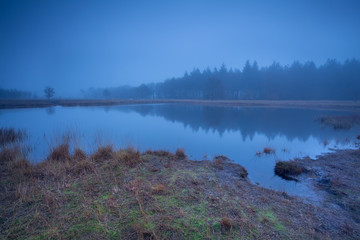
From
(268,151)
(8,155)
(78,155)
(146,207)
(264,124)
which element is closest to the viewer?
(146,207)

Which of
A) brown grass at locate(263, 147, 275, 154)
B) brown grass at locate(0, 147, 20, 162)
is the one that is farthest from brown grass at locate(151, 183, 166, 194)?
brown grass at locate(263, 147, 275, 154)

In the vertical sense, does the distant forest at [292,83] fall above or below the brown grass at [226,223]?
above

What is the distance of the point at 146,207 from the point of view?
11.1ft

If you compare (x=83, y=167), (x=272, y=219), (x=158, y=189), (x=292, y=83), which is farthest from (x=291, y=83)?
(x=83, y=167)

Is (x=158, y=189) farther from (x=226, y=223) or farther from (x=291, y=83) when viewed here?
(x=291, y=83)

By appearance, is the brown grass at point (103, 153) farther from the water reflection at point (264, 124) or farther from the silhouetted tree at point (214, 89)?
the silhouetted tree at point (214, 89)

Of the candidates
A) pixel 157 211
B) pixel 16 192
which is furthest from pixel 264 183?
pixel 16 192

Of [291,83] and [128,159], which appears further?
[291,83]

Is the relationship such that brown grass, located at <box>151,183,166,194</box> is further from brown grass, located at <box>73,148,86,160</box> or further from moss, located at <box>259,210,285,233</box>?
brown grass, located at <box>73,148,86,160</box>

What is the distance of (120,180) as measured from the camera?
14.9ft

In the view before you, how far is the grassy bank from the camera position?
2.77 meters

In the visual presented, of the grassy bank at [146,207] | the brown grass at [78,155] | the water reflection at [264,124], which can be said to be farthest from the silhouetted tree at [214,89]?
the brown grass at [78,155]

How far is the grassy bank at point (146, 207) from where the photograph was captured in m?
2.77

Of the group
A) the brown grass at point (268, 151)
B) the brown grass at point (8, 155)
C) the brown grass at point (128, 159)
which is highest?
the brown grass at point (8, 155)
